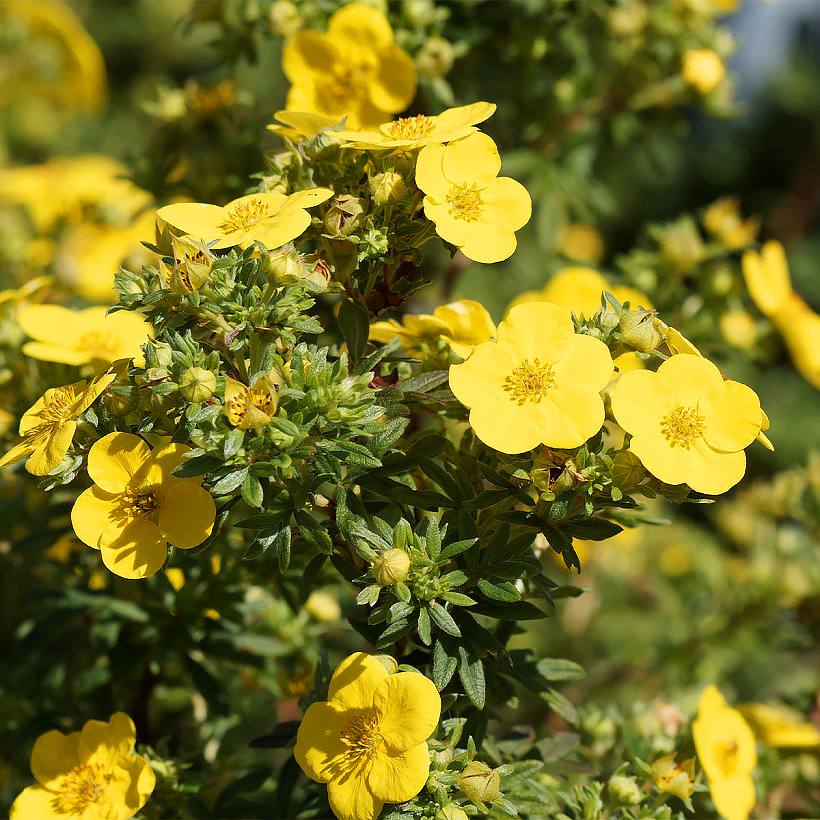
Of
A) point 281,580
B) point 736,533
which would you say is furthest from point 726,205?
point 281,580

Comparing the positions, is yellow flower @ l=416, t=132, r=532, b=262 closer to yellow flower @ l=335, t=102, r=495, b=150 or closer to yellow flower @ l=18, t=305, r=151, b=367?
yellow flower @ l=335, t=102, r=495, b=150

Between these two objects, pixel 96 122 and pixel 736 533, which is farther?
pixel 96 122

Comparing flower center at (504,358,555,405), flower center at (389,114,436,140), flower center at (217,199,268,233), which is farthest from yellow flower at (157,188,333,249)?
flower center at (504,358,555,405)

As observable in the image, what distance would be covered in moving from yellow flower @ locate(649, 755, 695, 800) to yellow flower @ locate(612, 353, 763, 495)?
54 centimetres

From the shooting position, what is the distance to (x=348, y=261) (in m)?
1.31

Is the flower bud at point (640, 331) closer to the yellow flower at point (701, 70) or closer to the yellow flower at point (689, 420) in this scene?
the yellow flower at point (689, 420)

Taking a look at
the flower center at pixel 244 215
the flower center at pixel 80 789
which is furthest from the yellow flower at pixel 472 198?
the flower center at pixel 80 789

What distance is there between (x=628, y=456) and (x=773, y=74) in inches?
293

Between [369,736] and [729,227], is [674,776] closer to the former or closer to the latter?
[369,736]

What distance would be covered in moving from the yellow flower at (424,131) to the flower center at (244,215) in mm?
152

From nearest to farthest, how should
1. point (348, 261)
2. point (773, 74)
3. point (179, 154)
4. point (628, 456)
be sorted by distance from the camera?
point (628, 456) < point (348, 261) < point (179, 154) < point (773, 74)

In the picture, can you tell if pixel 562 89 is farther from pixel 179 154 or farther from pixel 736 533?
pixel 736 533

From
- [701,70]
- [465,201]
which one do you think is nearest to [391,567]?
[465,201]

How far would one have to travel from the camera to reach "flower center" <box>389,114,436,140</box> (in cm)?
127
